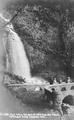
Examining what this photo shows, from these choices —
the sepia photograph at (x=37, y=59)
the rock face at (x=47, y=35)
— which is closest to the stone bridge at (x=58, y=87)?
the sepia photograph at (x=37, y=59)

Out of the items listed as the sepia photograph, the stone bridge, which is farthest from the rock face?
the stone bridge

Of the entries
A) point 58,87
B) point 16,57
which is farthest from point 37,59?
point 58,87

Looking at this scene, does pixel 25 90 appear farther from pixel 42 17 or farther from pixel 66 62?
pixel 42 17

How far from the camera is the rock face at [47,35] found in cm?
402

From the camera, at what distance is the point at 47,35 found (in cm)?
409

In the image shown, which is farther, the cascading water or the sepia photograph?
the cascading water

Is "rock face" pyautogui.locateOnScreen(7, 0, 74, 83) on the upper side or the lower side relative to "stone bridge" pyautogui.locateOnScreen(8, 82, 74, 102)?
upper

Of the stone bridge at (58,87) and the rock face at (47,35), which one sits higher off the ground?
the rock face at (47,35)

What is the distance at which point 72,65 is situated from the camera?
4.17 metres

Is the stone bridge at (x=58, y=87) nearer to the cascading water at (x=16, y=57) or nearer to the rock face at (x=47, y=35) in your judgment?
the cascading water at (x=16, y=57)

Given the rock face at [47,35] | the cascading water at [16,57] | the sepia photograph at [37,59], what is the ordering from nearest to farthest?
the sepia photograph at [37,59]
the cascading water at [16,57]
the rock face at [47,35]

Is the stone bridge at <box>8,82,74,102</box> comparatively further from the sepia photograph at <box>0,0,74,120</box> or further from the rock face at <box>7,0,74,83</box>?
the rock face at <box>7,0,74,83</box>

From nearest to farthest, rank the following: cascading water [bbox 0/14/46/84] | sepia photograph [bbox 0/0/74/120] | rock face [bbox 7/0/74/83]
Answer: sepia photograph [bbox 0/0/74/120], cascading water [bbox 0/14/46/84], rock face [bbox 7/0/74/83]

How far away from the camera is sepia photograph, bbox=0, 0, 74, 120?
3.71 metres
